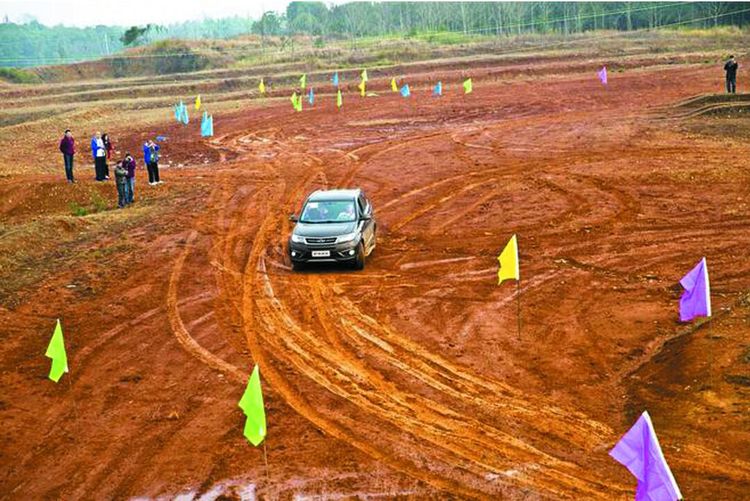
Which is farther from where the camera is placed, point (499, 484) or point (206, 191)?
point (206, 191)

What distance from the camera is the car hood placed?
58.4 ft

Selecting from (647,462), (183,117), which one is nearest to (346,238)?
(647,462)

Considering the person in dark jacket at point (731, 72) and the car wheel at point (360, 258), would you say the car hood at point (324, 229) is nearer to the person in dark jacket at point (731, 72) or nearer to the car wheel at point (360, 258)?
the car wheel at point (360, 258)

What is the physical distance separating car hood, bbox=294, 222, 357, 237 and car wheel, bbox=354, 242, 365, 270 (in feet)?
1.35

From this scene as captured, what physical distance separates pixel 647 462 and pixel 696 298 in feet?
22.8

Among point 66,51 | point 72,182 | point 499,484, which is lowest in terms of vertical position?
point 499,484

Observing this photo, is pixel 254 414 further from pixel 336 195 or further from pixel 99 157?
pixel 99 157

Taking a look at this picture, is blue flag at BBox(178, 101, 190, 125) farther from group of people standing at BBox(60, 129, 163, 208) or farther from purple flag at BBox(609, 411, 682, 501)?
purple flag at BBox(609, 411, 682, 501)

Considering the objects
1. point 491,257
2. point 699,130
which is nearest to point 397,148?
point 699,130

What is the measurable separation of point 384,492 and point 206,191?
750 inches

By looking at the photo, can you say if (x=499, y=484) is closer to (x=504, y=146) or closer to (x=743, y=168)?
(x=743, y=168)

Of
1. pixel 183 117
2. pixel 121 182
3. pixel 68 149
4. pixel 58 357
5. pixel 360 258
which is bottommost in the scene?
pixel 360 258

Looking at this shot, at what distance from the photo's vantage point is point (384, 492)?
9352 millimetres

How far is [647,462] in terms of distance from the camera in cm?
754
